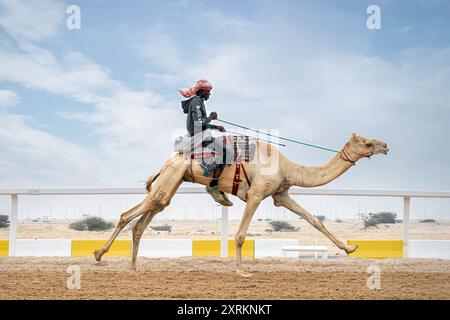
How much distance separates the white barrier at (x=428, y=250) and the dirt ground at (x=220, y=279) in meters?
1.17

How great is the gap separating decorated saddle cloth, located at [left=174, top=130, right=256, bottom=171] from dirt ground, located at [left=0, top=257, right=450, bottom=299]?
1900mm

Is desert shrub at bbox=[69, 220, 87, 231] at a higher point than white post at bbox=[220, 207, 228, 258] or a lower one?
lower

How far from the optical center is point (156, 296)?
6.63 metres

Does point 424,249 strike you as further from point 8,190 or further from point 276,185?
point 8,190

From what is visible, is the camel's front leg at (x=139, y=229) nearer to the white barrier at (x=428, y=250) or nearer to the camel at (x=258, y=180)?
the camel at (x=258, y=180)

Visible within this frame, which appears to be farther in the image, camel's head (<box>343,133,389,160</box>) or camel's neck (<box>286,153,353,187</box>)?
camel's neck (<box>286,153,353,187</box>)

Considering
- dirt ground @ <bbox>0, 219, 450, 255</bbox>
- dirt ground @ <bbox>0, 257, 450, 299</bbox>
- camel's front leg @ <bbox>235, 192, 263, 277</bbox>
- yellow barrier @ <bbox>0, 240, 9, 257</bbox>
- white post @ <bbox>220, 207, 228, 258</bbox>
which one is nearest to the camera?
dirt ground @ <bbox>0, 257, 450, 299</bbox>

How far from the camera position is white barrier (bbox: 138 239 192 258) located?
1278cm

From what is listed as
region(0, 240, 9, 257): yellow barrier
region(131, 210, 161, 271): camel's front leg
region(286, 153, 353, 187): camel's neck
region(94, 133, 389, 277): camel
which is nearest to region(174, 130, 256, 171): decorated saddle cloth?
region(94, 133, 389, 277): camel

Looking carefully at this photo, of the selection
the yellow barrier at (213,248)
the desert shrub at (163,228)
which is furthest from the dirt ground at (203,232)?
the yellow barrier at (213,248)

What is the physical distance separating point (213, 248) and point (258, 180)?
394cm

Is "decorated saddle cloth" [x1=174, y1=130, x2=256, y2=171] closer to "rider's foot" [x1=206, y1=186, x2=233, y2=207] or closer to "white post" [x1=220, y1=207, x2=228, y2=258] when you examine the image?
"rider's foot" [x1=206, y1=186, x2=233, y2=207]

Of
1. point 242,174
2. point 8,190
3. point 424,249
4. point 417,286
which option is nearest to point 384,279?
point 417,286

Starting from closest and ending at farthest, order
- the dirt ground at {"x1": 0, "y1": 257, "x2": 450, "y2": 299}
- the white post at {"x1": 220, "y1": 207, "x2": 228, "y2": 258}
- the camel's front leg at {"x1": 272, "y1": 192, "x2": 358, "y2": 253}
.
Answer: the dirt ground at {"x1": 0, "y1": 257, "x2": 450, "y2": 299}, the camel's front leg at {"x1": 272, "y1": 192, "x2": 358, "y2": 253}, the white post at {"x1": 220, "y1": 207, "x2": 228, "y2": 258}
